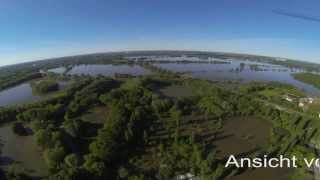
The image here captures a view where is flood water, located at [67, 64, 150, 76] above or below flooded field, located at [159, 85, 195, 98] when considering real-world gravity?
above

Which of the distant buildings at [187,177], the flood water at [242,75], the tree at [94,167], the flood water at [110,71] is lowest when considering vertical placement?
the distant buildings at [187,177]

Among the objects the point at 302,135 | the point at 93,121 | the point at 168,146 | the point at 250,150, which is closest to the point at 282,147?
the point at 250,150

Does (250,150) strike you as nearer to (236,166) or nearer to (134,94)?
(236,166)

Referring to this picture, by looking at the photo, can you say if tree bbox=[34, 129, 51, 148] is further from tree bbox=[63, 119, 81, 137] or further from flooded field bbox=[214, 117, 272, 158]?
flooded field bbox=[214, 117, 272, 158]

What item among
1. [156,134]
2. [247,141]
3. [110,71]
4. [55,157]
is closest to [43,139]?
[55,157]

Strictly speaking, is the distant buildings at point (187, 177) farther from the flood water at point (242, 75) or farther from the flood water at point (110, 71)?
the flood water at point (110, 71)

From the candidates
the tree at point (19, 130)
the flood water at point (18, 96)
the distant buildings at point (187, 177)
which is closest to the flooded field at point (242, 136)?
the distant buildings at point (187, 177)

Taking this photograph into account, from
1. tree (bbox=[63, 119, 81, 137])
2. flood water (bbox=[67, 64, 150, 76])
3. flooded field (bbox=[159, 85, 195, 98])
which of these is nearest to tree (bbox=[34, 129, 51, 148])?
tree (bbox=[63, 119, 81, 137])

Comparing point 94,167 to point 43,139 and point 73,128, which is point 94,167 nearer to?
point 43,139

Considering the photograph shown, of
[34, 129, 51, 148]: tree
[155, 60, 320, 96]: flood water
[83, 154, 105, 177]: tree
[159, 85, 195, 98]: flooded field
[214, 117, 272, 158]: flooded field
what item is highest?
[155, 60, 320, 96]: flood water
